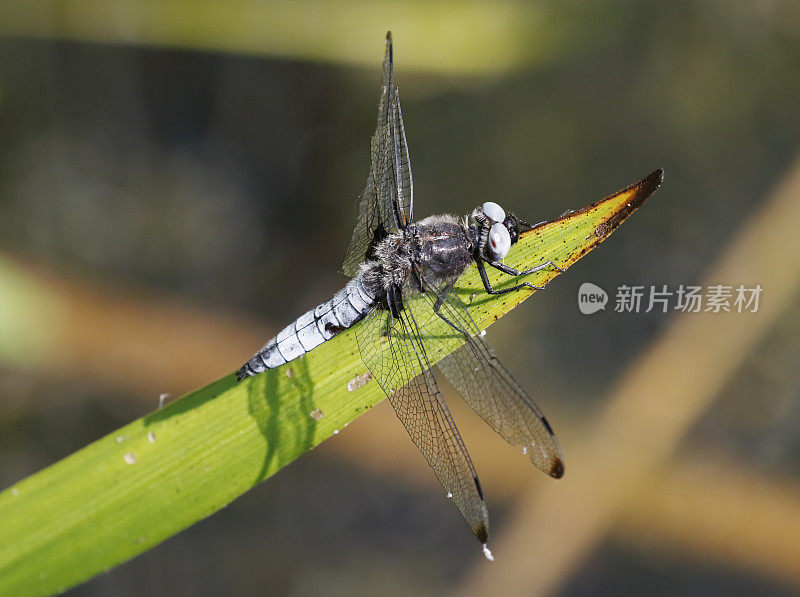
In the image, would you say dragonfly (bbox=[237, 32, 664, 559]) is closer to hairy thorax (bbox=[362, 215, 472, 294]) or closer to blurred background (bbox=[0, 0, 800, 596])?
hairy thorax (bbox=[362, 215, 472, 294])

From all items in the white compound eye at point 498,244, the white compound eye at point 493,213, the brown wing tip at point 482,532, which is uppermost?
the white compound eye at point 493,213

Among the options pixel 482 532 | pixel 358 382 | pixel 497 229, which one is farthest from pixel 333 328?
pixel 482 532

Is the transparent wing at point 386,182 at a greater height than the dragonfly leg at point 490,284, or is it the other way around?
the transparent wing at point 386,182

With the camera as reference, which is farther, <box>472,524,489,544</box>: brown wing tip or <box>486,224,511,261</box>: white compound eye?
<box>486,224,511,261</box>: white compound eye

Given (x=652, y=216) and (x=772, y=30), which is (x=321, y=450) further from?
(x=772, y=30)

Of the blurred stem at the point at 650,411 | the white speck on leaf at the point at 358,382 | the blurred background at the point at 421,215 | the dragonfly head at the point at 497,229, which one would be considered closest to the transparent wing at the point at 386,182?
the dragonfly head at the point at 497,229

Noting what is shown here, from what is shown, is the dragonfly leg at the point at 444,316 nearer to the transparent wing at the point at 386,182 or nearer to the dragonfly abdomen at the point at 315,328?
the dragonfly abdomen at the point at 315,328

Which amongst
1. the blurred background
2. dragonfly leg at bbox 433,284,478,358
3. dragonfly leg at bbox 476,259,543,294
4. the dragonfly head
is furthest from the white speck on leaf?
the blurred background

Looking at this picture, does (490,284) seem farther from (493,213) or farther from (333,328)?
(333,328)

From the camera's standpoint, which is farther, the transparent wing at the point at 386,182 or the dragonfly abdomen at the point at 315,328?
the transparent wing at the point at 386,182

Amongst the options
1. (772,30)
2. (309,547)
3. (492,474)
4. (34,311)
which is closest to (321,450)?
(309,547)
